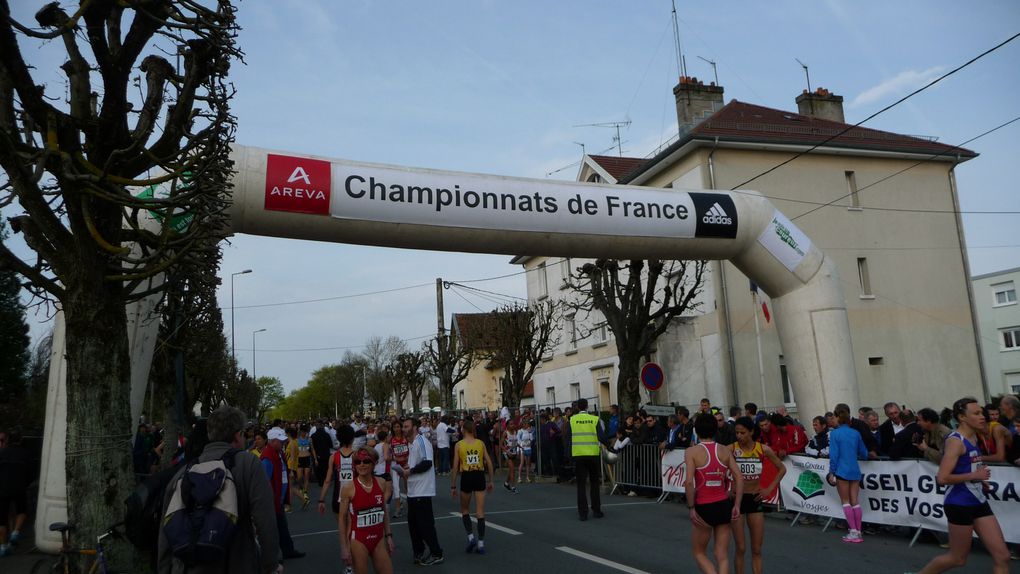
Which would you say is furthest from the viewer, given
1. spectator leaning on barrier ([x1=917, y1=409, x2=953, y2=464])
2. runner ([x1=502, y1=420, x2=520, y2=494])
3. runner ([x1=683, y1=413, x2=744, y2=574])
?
runner ([x1=502, y1=420, x2=520, y2=494])

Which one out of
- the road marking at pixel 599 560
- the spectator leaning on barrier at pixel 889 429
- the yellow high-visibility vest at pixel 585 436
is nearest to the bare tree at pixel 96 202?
the road marking at pixel 599 560

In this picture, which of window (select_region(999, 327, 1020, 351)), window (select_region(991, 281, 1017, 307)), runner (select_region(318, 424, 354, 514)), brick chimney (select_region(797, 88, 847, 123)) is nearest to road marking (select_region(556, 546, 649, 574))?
runner (select_region(318, 424, 354, 514))

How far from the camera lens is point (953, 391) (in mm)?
28969

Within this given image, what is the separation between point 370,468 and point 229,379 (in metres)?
45.2

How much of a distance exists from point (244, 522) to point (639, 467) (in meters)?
12.6

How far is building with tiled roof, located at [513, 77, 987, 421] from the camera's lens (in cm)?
2688

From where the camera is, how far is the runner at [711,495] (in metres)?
6.61

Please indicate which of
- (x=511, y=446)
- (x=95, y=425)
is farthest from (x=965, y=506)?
(x=511, y=446)

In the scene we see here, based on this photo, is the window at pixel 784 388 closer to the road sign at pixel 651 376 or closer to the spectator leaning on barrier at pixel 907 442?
the road sign at pixel 651 376

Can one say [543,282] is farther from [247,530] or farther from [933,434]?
[247,530]

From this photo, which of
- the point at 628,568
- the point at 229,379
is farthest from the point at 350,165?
the point at 229,379

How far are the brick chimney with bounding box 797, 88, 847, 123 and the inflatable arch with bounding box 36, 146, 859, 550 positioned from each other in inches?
851

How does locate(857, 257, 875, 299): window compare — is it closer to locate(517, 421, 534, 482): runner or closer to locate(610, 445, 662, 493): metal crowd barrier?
locate(517, 421, 534, 482): runner

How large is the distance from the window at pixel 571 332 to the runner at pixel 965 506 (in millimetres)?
29599
